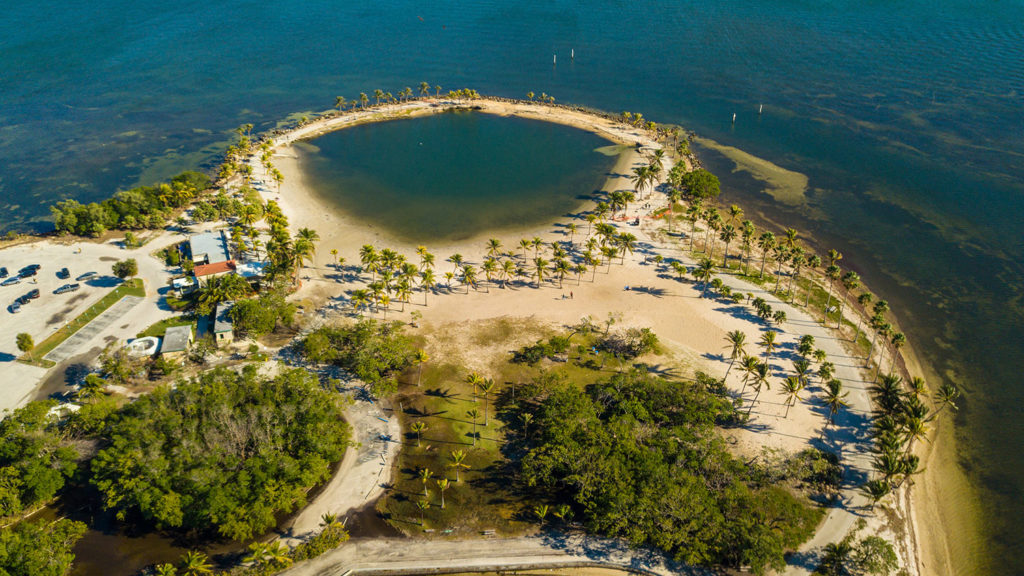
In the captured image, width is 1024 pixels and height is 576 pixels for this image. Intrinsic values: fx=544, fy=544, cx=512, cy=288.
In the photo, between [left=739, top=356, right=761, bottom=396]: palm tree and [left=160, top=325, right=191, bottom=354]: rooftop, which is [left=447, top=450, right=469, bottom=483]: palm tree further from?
[left=160, top=325, right=191, bottom=354]: rooftop

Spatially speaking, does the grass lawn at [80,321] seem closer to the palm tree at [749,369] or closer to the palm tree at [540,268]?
the palm tree at [540,268]

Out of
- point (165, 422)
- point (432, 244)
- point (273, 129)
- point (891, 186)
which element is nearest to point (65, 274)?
point (165, 422)

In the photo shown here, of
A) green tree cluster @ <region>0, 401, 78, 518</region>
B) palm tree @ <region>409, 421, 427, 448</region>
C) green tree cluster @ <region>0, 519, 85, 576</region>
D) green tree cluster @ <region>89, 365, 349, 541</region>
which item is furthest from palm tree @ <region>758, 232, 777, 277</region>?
green tree cluster @ <region>0, 401, 78, 518</region>

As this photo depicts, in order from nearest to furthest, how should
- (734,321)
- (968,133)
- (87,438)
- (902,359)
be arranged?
(87,438) < (902,359) < (734,321) < (968,133)

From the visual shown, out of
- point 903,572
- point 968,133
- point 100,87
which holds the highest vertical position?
point 100,87

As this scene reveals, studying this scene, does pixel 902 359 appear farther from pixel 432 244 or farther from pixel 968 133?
pixel 968 133

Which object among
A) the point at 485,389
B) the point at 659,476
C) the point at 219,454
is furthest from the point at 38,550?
the point at 659,476

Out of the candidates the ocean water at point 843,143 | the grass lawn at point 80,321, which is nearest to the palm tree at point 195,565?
the grass lawn at point 80,321
